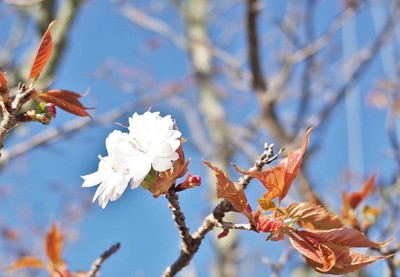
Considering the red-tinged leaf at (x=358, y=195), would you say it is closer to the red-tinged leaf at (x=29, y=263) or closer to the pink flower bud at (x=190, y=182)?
the pink flower bud at (x=190, y=182)

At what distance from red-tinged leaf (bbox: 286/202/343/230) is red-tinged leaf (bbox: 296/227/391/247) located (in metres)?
0.03

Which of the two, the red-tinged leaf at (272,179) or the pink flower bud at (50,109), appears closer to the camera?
the red-tinged leaf at (272,179)

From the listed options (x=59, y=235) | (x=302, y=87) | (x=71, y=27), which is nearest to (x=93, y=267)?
(x=59, y=235)

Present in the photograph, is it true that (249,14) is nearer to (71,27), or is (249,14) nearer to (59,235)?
(71,27)

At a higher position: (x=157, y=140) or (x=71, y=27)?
(x=71, y=27)

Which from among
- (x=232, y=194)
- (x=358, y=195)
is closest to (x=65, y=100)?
(x=232, y=194)

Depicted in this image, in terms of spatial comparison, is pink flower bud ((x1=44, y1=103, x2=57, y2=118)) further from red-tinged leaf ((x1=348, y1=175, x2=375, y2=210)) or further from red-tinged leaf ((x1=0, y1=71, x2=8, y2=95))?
red-tinged leaf ((x1=348, y1=175, x2=375, y2=210))

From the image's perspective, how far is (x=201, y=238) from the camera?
74 cm

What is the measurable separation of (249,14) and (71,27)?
761 mm

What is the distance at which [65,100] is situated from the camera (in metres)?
0.77

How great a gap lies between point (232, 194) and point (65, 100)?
0.32 metres

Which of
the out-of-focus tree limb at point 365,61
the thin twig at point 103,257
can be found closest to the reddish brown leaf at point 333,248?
the thin twig at point 103,257

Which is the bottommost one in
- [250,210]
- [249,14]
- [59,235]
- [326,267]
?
[326,267]

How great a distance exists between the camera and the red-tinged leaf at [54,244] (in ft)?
2.89
